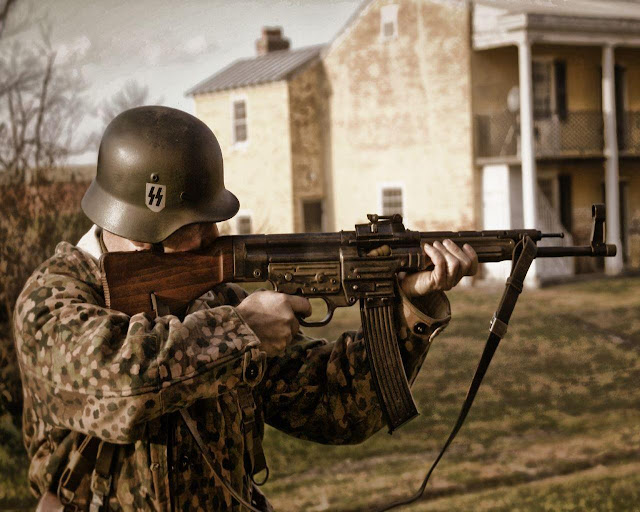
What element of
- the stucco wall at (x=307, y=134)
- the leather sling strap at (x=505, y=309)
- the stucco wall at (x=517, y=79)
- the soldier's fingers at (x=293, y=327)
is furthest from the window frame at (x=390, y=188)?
the soldier's fingers at (x=293, y=327)

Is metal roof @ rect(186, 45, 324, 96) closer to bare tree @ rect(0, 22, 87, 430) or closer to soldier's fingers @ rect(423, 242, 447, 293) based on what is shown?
bare tree @ rect(0, 22, 87, 430)

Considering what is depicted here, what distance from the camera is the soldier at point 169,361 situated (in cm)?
209

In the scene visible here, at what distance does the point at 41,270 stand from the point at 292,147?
55.8ft

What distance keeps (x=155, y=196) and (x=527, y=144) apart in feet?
55.4

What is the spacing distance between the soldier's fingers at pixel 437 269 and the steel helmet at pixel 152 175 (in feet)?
2.17

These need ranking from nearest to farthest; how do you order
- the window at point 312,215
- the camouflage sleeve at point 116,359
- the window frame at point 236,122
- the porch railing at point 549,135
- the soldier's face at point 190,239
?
the camouflage sleeve at point 116,359 < the soldier's face at point 190,239 < the window frame at point 236,122 < the porch railing at point 549,135 < the window at point 312,215

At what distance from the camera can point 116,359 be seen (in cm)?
205

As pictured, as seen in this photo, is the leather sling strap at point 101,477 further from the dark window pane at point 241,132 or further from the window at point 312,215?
the window at point 312,215

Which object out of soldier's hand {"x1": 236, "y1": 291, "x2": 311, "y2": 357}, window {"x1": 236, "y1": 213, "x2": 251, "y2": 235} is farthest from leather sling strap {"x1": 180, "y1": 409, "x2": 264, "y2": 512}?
window {"x1": 236, "y1": 213, "x2": 251, "y2": 235}

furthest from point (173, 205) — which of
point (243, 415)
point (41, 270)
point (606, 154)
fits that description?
point (606, 154)

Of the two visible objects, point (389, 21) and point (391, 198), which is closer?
point (389, 21)

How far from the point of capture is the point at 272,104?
63.1ft

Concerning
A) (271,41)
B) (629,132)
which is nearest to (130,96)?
(271,41)

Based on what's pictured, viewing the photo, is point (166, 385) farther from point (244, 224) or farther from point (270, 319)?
point (244, 224)
